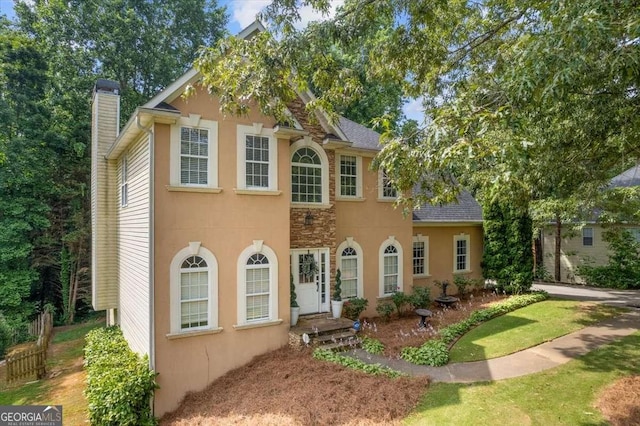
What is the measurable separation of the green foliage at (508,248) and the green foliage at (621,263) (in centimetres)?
693

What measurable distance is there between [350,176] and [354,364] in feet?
22.1

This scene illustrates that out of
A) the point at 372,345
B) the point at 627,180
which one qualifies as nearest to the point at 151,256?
the point at 372,345

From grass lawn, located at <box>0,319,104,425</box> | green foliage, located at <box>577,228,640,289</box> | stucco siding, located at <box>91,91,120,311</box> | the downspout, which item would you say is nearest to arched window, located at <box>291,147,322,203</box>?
the downspout

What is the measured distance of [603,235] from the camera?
784 inches

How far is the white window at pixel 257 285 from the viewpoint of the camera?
960 centimetres

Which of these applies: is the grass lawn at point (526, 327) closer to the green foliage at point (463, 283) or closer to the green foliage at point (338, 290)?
the green foliage at point (463, 283)

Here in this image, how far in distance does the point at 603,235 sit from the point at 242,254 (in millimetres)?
20945

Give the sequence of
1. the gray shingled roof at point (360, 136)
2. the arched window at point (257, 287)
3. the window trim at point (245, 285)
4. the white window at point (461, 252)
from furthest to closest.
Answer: the white window at point (461, 252), the gray shingled roof at point (360, 136), the arched window at point (257, 287), the window trim at point (245, 285)

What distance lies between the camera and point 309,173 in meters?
11.6

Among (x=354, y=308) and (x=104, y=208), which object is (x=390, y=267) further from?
(x=104, y=208)

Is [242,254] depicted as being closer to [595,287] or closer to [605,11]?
[605,11]

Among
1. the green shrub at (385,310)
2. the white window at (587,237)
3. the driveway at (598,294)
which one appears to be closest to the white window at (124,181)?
the green shrub at (385,310)

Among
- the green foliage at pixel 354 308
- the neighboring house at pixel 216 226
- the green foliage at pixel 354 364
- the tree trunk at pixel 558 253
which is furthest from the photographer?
the tree trunk at pixel 558 253

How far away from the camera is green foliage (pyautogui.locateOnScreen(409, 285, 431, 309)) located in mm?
13375
